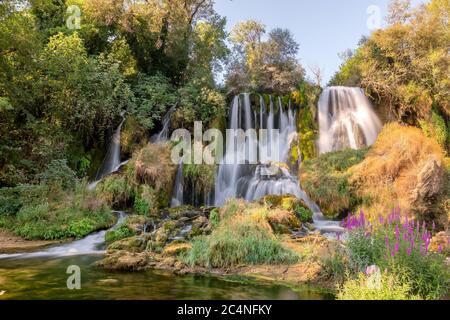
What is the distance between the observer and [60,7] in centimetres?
2089

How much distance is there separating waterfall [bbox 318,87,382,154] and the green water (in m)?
12.8

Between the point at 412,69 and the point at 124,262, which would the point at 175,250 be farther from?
the point at 412,69

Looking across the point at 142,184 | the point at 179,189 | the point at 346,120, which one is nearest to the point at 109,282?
the point at 142,184

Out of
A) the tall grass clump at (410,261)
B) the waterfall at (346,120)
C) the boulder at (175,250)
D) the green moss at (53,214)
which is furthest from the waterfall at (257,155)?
the tall grass clump at (410,261)

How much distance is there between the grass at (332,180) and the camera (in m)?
13.3

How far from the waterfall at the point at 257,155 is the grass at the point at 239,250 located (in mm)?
6042

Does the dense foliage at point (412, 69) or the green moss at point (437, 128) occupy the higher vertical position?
the dense foliage at point (412, 69)

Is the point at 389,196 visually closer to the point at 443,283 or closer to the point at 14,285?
the point at 443,283

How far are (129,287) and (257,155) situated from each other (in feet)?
42.6

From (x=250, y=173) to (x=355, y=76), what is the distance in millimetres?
10123

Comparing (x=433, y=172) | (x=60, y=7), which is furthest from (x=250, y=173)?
(x=60, y=7)

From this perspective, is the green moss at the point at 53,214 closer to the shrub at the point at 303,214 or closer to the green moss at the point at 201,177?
the green moss at the point at 201,177

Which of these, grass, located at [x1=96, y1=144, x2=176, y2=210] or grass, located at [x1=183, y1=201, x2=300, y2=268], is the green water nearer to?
grass, located at [x1=183, y1=201, x2=300, y2=268]

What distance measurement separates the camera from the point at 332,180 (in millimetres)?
13695
